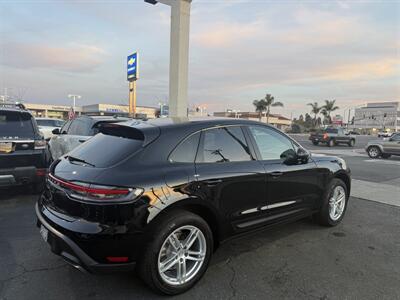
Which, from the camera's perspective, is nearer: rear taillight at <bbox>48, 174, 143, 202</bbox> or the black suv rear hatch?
rear taillight at <bbox>48, 174, 143, 202</bbox>

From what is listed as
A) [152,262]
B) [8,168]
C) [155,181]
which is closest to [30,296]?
[152,262]

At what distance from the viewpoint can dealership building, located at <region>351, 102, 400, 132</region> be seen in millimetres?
108400

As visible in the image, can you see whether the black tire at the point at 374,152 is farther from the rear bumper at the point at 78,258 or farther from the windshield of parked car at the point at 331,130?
the rear bumper at the point at 78,258

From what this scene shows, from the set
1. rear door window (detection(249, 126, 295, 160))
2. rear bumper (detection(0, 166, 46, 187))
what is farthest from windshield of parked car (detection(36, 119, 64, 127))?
rear door window (detection(249, 126, 295, 160))

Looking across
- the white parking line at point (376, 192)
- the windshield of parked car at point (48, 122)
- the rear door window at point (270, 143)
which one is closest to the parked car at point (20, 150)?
the rear door window at point (270, 143)

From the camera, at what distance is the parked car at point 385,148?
15851 millimetres

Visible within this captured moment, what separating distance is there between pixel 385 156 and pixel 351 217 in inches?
527

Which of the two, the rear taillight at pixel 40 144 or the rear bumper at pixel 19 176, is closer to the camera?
the rear bumper at pixel 19 176

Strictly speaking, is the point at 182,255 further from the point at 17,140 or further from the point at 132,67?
the point at 132,67

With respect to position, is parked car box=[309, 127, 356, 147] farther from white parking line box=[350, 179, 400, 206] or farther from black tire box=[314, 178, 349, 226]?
black tire box=[314, 178, 349, 226]

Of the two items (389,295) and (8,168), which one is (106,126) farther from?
(389,295)

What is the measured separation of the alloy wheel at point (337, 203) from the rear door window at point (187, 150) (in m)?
2.64

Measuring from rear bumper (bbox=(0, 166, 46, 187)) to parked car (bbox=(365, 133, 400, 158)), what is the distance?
16199 millimetres

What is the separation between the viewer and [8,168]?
5348mm
